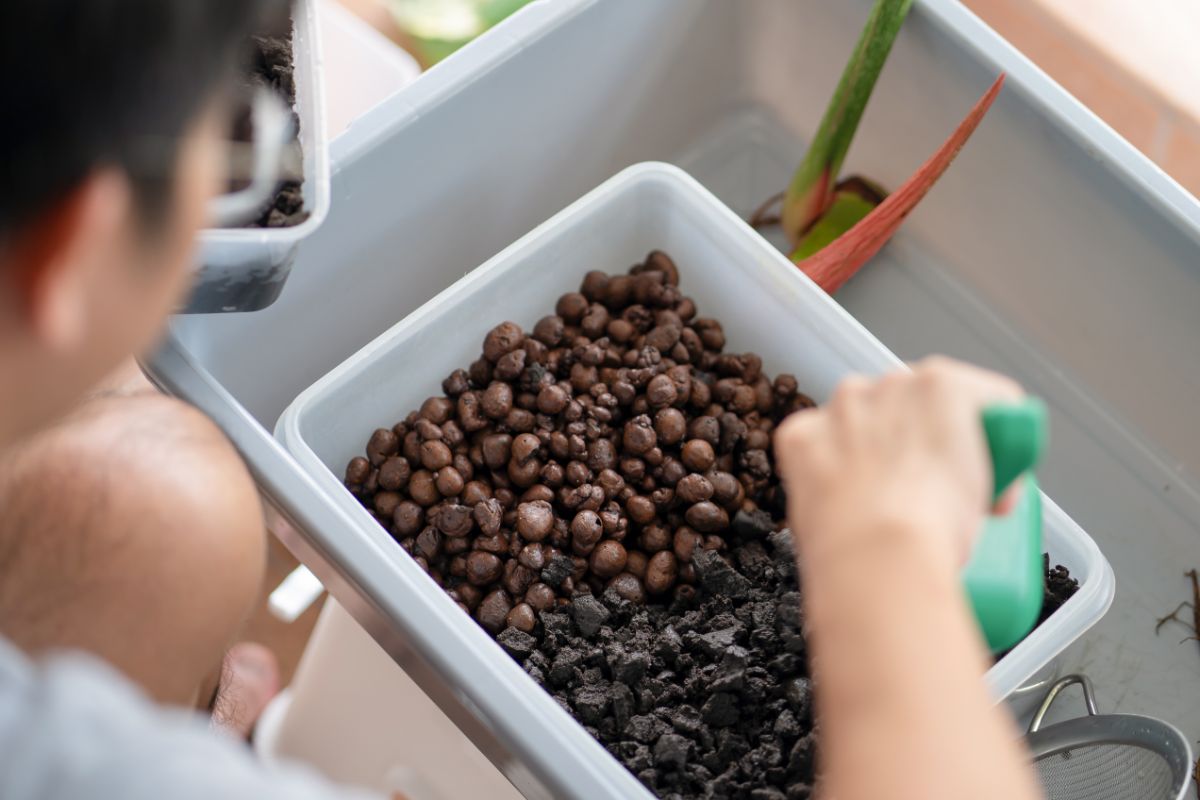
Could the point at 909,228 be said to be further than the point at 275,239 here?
Yes

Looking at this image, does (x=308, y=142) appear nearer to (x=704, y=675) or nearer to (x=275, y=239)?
(x=275, y=239)

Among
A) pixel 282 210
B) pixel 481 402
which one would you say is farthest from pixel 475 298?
pixel 282 210

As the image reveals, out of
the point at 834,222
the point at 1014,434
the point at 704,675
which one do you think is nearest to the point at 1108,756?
the point at 704,675

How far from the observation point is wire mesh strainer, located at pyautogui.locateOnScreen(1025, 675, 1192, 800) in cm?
69

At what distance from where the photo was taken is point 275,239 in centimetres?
67

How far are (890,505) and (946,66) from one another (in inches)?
21.3

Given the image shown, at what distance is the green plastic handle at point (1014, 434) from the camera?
0.48 metres

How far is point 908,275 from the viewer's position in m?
1.01

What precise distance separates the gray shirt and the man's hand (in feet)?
0.76

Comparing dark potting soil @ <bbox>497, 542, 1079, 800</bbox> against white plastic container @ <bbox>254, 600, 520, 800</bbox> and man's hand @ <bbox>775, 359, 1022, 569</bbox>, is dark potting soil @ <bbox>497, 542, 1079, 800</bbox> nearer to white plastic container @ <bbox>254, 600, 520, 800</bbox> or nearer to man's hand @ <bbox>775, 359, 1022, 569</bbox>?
white plastic container @ <bbox>254, 600, 520, 800</bbox>

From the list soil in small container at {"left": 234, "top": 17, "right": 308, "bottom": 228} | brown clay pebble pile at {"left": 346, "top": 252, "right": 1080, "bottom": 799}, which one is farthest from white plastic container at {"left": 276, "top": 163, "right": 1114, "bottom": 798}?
soil in small container at {"left": 234, "top": 17, "right": 308, "bottom": 228}

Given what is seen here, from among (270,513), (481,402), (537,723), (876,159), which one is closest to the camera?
(537,723)

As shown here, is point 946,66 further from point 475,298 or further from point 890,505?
point 890,505

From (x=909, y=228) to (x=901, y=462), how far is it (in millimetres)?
569
